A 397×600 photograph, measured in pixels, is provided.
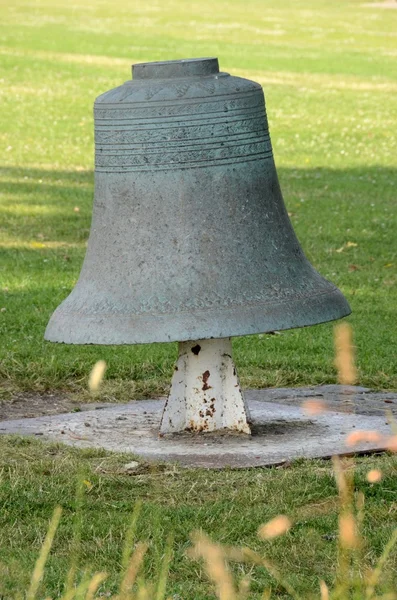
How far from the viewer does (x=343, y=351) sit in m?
7.97

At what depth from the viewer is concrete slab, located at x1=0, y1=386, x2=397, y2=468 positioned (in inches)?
228

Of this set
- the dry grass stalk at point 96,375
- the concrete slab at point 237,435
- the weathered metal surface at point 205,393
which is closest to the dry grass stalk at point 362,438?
the concrete slab at point 237,435

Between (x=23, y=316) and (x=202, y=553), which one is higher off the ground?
(x=202, y=553)

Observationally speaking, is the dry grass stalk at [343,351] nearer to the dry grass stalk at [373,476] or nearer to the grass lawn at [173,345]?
the grass lawn at [173,345]

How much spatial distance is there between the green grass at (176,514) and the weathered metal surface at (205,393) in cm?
52

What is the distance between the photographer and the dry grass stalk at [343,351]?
7379mm

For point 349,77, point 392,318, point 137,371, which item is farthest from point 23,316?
point 349,77

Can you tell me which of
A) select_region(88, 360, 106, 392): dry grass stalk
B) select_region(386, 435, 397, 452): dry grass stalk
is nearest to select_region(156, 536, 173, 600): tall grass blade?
select_region(386, 435, 397, 452): dry grass stalk

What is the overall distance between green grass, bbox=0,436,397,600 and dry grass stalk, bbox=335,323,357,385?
1.66 metres

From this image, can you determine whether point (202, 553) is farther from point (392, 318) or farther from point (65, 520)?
point (392, 318)

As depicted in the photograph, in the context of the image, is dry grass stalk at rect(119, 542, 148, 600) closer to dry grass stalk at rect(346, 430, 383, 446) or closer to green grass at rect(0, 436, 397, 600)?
green grass at rect(0, 436, 397, 600)

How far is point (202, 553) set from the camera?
14.6 feet

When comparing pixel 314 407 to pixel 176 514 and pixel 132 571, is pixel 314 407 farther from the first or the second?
pixel 132 571

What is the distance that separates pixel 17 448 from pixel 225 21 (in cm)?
3871
